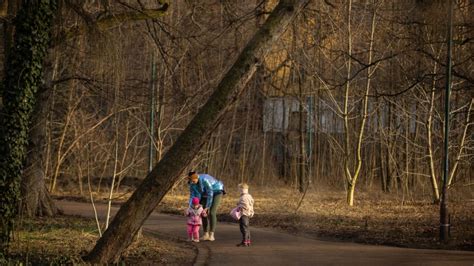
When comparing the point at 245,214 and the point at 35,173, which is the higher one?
the point at 35,173

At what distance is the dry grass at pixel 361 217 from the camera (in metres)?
16.6

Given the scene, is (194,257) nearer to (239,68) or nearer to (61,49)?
(239,68)

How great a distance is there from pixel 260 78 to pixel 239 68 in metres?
27.6

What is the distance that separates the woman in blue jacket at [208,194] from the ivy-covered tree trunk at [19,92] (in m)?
4.36

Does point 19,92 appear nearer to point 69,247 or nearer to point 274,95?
point 69,247

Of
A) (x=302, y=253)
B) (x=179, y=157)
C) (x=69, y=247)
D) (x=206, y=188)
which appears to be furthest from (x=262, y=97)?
(x=179, y=157)

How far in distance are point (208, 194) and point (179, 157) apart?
474 cm

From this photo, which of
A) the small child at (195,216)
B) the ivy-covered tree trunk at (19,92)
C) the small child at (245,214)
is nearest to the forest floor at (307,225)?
the small child at (195,216)

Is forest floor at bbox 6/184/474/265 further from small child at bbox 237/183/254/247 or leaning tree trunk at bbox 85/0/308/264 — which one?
small child at bbox 237/183/254/247

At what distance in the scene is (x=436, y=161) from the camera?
29.8m

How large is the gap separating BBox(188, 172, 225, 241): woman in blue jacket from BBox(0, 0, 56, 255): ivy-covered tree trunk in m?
4.36

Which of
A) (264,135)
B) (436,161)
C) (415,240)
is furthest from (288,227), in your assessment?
(264,135)

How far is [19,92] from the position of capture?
491 inches

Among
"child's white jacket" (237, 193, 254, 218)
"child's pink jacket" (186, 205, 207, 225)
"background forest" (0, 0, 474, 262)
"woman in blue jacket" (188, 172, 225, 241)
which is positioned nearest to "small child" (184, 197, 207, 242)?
"child's pink jacket" (186, 205, 207, 225)
